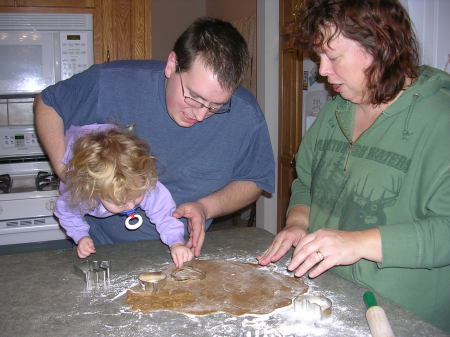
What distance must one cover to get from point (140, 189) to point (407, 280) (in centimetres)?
74

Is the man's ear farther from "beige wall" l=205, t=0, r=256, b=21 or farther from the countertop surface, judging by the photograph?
"beige wall" l=205, t=0, r=256, b=21

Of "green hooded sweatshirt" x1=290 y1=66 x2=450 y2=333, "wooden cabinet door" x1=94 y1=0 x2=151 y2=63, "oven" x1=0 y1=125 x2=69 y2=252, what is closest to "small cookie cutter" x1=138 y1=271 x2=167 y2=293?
"green hooded sweatshirt" x1=290 y1=66 x2=450 y2=333

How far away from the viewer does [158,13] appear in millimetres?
4949

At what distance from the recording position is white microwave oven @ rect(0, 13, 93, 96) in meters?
2.58

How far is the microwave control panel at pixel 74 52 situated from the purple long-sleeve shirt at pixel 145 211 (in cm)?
138

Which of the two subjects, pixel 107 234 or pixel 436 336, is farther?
pixel 107 234

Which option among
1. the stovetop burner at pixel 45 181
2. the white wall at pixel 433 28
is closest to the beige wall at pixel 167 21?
the stovetop burner at pixel 45 181

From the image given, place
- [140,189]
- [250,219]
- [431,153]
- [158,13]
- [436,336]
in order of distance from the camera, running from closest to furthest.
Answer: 1. [436,336]
2. [431,153]
3. [140,189]
4. [250,219]
5. [158,13]

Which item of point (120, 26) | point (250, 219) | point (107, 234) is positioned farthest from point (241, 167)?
point (250, 219)

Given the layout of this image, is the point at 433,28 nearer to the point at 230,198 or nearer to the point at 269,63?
the point at 230,198

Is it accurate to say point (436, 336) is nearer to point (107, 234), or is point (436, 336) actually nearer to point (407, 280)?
point (407, 280)

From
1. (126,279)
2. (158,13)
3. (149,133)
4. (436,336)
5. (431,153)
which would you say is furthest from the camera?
(158,13)

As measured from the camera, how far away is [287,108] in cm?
314

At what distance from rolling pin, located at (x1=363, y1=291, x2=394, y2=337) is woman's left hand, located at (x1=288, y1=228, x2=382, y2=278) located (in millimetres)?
95
